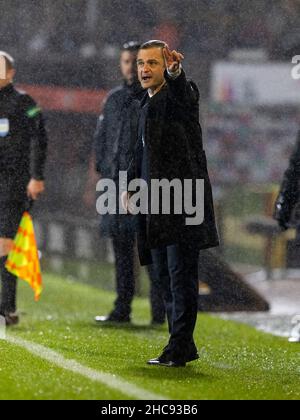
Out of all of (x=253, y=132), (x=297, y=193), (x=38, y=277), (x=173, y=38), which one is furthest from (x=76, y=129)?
(x=253, y=132)

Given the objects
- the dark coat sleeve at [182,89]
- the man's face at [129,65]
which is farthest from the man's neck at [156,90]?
the man's face at [129,65]

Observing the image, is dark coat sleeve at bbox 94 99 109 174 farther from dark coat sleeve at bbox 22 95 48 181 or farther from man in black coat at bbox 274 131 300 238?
man in black coat at bbox 274 131 300 238

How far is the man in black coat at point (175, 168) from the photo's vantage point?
7102 millimetres

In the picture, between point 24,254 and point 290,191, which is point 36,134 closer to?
point 24,254

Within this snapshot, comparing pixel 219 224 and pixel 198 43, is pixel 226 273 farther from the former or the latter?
pixel 198 43

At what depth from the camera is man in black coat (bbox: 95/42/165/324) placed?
9.68 meters

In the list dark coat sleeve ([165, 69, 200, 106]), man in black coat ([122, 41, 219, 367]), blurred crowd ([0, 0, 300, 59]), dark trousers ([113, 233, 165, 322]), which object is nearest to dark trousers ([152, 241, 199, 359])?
man in black coat ([122, 41, 219, 367])

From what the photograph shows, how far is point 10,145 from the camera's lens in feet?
31.5

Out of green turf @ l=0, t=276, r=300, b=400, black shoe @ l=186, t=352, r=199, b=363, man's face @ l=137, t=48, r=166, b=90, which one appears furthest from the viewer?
black shoe @ l=186, t=352, r=199, b=363

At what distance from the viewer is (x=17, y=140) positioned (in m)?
9.65

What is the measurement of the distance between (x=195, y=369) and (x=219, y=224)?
6.96 m

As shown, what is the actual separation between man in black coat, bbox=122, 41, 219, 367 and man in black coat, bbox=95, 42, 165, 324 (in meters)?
2.38

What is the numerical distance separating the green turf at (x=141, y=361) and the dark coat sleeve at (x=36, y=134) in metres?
1.13

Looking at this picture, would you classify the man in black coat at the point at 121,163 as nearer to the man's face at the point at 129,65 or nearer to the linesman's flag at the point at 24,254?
the man's face at the point at 129,65
